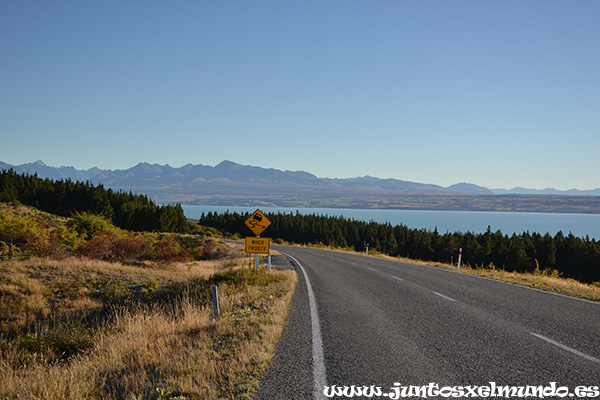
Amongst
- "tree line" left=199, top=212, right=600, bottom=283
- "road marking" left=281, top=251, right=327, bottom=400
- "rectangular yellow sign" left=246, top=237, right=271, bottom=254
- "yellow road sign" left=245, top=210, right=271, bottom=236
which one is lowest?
"tree line" left=199, top=212, right=600, bottom=283

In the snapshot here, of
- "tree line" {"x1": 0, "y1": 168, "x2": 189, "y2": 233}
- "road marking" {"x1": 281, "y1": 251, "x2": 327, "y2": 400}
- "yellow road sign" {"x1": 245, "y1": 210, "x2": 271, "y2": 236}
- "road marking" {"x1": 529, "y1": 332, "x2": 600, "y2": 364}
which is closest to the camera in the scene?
"road marking" {"x1": 281, "y1": 251, "x2": 327, "y2": 400}

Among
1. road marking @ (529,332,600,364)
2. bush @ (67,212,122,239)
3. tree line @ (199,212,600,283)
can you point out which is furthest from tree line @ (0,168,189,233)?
road marking @ (529,332,600,364)

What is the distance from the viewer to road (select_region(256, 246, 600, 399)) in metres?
4.61

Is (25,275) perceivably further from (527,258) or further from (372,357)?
(527,258)

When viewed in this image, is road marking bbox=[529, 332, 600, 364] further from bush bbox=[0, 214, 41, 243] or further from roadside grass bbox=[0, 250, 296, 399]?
bush bbox=[0, 214, 41, 243]

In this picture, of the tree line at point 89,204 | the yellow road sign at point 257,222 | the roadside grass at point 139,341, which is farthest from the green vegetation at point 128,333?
the tree line at point 89,204

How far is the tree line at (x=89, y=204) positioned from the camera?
244 ft

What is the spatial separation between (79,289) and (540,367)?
53.5 ft

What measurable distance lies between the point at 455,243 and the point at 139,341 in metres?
81.4

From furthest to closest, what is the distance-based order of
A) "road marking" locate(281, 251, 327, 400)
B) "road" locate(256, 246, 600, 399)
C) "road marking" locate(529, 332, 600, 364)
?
"road marking" locate(529, 332, 600, 364), "road" locate(256, 246, 600, 399), "road marking" locate(281, 251, 327, 400)

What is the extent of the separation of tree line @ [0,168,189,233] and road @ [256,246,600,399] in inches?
2773

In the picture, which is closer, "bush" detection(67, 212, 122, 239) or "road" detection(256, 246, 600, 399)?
"road" detection(256, 246, 600, 399)

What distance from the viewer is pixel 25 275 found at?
16594mm

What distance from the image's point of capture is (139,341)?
21.9 feet
